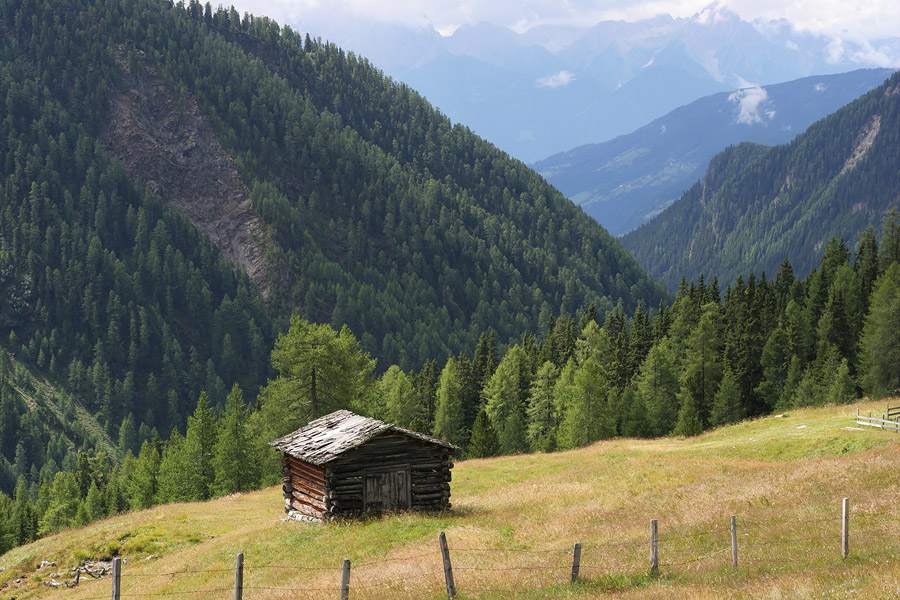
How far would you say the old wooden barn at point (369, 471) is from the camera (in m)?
34.8

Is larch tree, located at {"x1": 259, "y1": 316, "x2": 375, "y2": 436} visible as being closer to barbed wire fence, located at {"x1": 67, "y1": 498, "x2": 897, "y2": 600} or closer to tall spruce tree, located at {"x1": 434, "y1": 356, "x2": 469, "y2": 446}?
barbed wire fence, located at {"x1": 67, "y1": 498, "x2": 897, "y2": 600}

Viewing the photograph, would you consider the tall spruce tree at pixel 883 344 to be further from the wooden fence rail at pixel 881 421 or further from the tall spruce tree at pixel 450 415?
the tall spruce tree at pixel 450 415

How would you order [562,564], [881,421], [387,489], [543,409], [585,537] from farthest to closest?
[543,409]
[881,421]
[387,489]
[585,537]
[562,564]

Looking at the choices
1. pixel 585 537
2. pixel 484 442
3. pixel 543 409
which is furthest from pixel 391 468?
pixel 543 409

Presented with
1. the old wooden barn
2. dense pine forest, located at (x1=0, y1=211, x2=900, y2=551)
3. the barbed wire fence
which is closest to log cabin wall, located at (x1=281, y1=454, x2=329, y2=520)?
the old wooden barn

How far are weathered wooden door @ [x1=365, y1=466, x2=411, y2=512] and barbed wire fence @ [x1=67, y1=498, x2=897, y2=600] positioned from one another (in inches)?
370

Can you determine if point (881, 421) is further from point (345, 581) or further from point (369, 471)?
point (345, 581)

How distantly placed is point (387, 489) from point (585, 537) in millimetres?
12550

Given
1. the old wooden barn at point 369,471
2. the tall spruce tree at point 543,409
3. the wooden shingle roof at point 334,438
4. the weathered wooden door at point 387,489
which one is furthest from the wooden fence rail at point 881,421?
the tall spruce tree at point 543,409

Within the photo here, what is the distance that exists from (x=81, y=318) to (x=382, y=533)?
609 ft

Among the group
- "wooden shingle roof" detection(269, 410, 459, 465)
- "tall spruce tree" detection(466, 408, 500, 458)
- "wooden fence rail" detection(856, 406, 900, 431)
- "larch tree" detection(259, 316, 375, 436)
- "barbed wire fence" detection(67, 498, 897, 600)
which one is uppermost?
"larch tree" detection(259, 316, 375, 436)

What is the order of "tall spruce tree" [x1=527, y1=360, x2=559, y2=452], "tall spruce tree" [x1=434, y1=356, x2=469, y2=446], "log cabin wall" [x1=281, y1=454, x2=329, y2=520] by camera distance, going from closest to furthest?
"log cabin wall" [x1=281, y1=454, x2=329, y2=520], "tall spruce tree" [x1=527, y1=360, x2=559, y2=452], "tall spruce tree" [x1=434, y1=356, x2=469, y2=446]

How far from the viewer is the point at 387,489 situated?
3572cm

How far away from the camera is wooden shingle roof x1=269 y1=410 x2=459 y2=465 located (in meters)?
34.8
